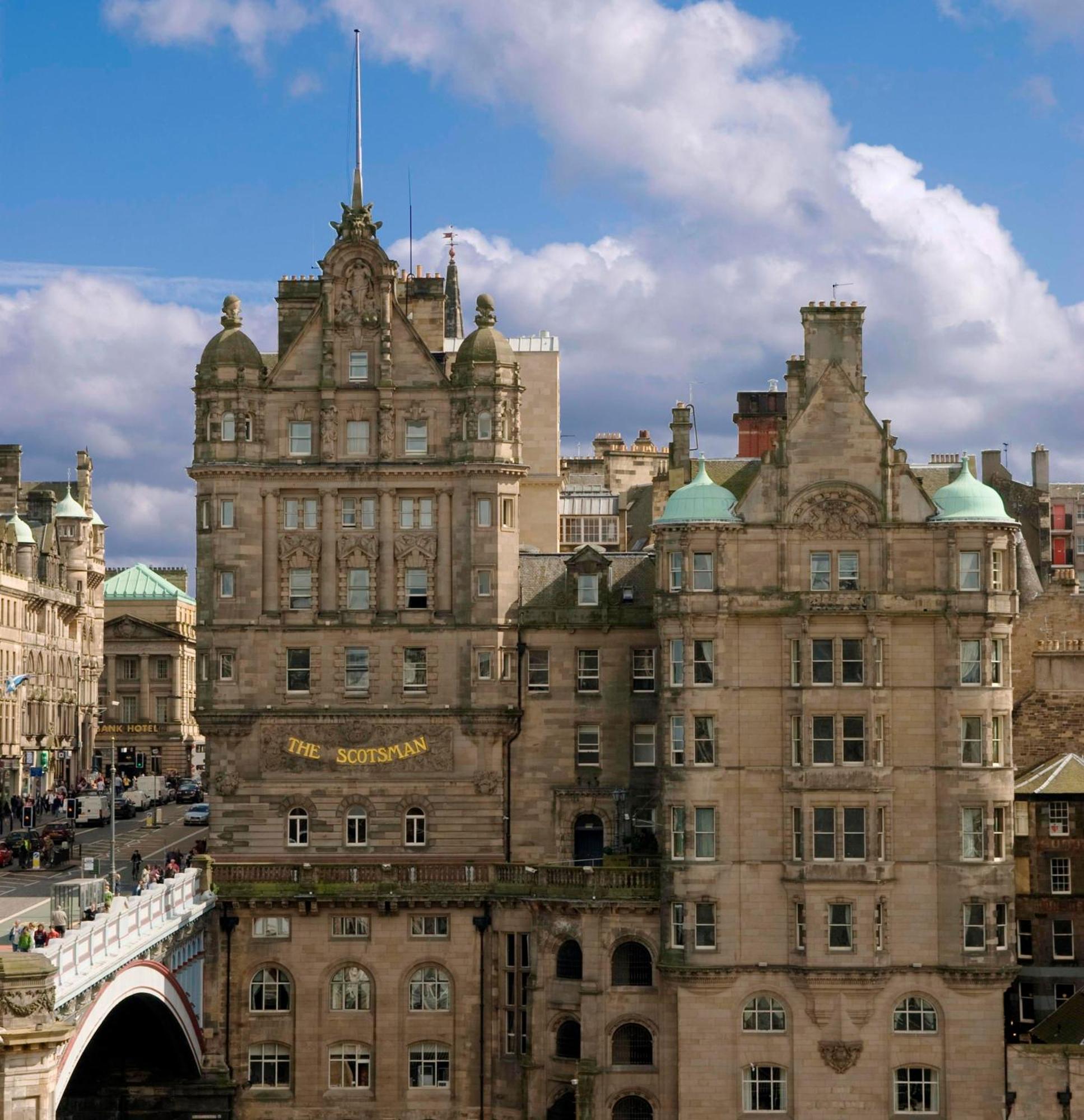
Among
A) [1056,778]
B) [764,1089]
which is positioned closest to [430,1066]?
[764,1089]

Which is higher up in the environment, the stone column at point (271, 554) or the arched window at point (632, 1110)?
the stone column at point (271, 554)

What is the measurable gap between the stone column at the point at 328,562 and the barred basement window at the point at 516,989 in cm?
1799

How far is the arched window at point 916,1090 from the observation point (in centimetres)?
11431

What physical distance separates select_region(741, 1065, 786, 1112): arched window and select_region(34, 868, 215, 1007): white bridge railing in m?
25.7

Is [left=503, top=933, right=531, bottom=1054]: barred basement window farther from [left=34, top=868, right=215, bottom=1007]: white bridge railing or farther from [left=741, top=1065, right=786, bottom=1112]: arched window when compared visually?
[left=34, top=868, right=215, bottom=1007]: white bridge railing

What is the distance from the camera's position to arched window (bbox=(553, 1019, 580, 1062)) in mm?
118188

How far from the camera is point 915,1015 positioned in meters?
115

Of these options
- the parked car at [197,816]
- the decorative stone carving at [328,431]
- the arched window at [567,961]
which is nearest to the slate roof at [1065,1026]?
the arched window at [567,961]

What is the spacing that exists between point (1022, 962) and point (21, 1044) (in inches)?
2235

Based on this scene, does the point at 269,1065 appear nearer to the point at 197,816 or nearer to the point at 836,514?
the point at 836,514

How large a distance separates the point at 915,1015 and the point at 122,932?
37.5 metres

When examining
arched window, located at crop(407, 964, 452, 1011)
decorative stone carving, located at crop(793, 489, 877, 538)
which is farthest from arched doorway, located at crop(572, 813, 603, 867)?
decorative stone carving, located at crop(793, 489, 877, 538)

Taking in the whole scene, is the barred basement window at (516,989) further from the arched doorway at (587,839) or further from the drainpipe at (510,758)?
the arched doorway at (587,839)

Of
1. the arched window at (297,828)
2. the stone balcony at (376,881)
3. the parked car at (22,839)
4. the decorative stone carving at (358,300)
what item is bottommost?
the stone balcony at (376,881)
